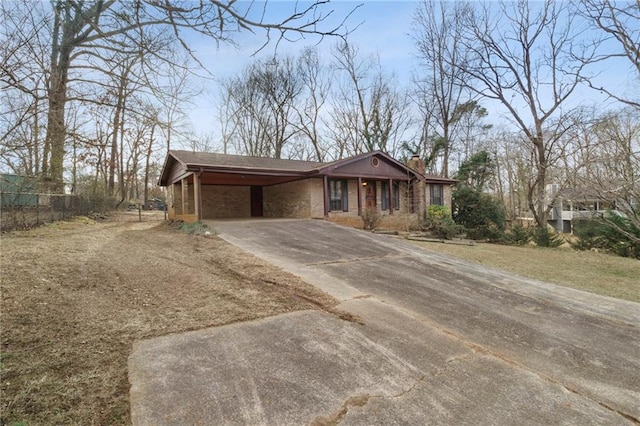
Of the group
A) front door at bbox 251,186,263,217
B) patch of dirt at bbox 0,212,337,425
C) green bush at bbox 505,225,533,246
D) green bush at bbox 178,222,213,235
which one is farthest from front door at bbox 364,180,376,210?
patch of dirt at bbox 0,212,337,425

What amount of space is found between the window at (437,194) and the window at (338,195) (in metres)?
6.33

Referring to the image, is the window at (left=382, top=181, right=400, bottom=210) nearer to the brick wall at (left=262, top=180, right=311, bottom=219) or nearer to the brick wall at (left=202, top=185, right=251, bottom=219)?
the brick wall at (left=262, top=180, right=311, bottom=219)

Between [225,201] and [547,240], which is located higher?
[225,201]

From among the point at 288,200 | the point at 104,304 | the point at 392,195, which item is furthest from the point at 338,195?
the point at 104,304

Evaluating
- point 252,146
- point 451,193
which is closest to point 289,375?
point 451,193

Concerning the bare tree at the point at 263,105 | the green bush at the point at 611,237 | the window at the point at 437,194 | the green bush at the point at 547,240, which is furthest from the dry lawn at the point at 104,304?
the bare tree at the point at 263,105

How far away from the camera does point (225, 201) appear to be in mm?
18656

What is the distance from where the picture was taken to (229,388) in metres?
2.53

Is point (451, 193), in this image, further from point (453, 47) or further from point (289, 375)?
point (289, 375)

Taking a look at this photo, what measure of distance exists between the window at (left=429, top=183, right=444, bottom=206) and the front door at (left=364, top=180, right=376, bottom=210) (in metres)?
4.19

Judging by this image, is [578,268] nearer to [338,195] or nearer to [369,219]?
[369,219]

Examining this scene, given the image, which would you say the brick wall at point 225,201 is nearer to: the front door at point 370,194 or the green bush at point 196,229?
the green bush at point 196,229

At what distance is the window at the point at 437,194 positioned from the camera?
20.2 metres

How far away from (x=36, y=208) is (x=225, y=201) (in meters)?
8.65
